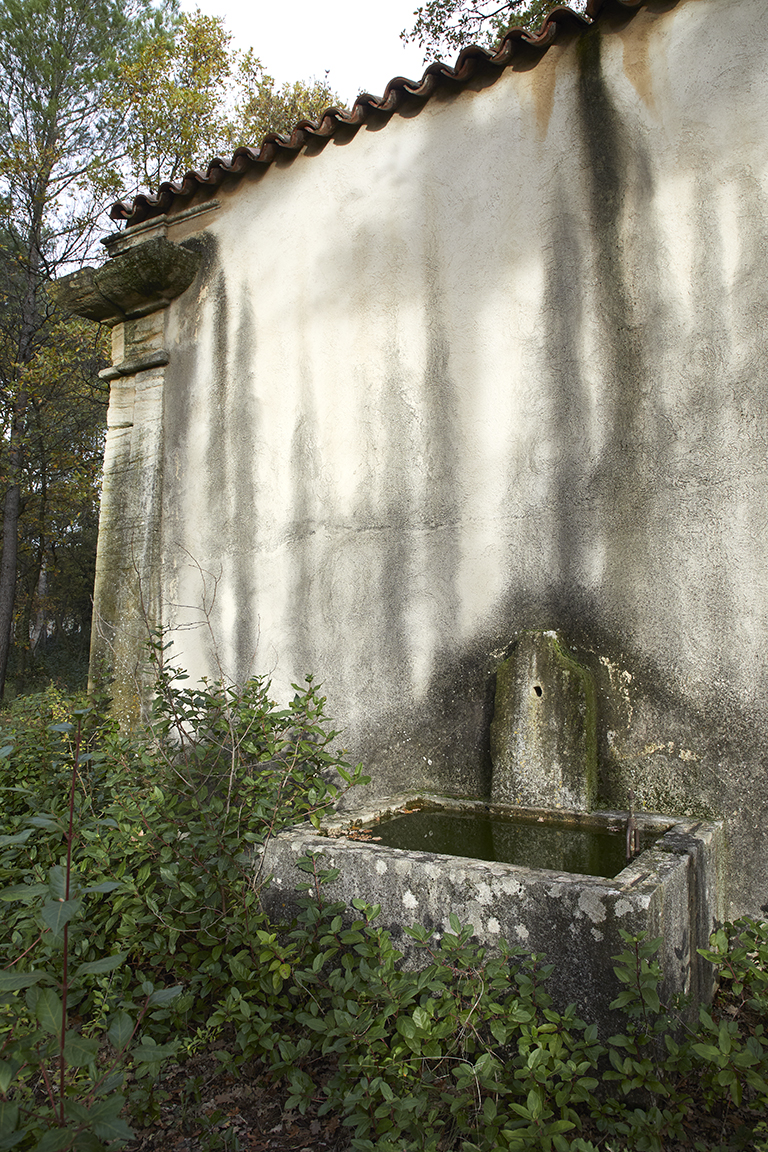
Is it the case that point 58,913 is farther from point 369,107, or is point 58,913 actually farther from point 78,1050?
point 369,107

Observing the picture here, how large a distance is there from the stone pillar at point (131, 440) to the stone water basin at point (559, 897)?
249 centimetres

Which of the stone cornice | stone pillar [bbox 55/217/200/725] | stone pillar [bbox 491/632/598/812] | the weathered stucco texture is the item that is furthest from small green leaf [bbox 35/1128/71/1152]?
the stone cornice

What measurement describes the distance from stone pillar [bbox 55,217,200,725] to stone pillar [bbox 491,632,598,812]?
242 cm

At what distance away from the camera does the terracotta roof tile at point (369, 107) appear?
11.5ft

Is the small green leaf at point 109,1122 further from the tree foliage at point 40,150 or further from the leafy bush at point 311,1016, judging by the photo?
the tree foliage at point 40,150

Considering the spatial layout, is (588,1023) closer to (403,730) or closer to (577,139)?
(403,730)

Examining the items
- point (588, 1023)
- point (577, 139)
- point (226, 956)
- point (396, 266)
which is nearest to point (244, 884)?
point (226, 956)

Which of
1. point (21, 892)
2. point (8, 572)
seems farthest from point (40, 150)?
point (21, 892)

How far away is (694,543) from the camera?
3096mm

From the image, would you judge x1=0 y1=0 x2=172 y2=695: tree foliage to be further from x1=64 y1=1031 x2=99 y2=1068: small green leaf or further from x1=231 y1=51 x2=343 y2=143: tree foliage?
x1=64 y1=1031 x2=99 y2=1068: small green leaf

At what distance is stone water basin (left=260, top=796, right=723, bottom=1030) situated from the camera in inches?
77.3

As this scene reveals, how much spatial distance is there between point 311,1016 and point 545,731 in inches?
62.1

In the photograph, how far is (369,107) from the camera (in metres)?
4.11

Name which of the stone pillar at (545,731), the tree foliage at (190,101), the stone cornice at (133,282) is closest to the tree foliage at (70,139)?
the tree foliage at (190,101)
